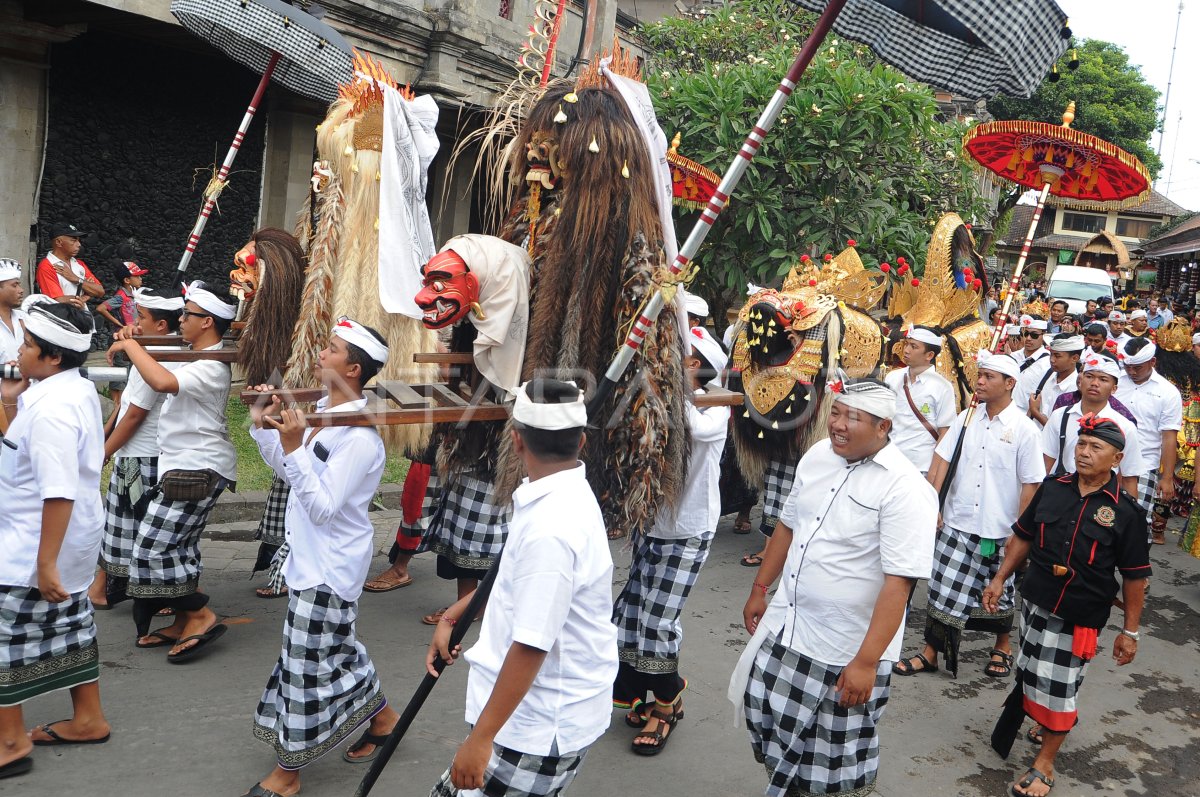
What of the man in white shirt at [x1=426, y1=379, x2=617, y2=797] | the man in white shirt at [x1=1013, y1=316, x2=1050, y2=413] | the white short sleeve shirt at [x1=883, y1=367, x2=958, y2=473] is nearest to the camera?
the man in white shirt at [x1=426, y1=379, x2=617, y2=797]

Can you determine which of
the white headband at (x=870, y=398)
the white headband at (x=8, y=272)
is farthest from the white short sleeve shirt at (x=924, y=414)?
the white headband at (x=8, y=272)

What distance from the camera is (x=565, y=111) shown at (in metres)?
3.94

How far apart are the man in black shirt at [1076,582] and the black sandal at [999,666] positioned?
1174 millimetres

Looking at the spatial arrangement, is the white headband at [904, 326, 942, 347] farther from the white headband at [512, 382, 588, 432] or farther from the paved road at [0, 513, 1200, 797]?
the white headband at [512, 382, 588, 432]

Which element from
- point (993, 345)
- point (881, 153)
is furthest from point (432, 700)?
point (881, 153)

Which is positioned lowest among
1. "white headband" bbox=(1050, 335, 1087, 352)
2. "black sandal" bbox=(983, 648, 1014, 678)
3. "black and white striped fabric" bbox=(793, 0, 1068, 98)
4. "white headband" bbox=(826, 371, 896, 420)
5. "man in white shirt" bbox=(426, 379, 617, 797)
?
"black sandal" bbox=(983, 648, 1014, 678)

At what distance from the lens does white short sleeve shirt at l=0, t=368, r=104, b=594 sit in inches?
139

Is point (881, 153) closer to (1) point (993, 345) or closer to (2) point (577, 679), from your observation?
(1) point (993, 345)

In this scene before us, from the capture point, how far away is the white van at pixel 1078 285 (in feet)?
77.6

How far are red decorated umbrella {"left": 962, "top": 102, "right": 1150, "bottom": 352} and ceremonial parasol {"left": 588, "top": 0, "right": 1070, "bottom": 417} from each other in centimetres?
330

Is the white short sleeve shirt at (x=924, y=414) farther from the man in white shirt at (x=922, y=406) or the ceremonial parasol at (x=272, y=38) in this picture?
the ceremonial parasol at (x=272, y=38)

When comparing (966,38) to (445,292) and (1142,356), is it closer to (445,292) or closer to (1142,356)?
(445,292)

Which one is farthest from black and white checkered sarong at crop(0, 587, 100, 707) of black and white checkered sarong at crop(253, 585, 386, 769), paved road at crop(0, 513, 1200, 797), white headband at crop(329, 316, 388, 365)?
white headband at crop(329, 316, 388, 365)

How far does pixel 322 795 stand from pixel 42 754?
3.59 feet
